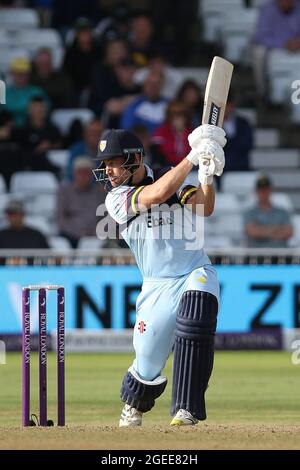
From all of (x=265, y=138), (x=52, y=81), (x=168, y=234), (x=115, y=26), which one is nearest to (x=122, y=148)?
(x=168, y=234)

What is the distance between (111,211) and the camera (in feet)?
26.5

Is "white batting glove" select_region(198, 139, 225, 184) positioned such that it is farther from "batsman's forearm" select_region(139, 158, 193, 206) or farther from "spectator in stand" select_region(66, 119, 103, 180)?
"spectator in stand" select_region(66, 119, 103, 180)

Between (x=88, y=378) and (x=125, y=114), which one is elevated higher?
(x=125, y=114)

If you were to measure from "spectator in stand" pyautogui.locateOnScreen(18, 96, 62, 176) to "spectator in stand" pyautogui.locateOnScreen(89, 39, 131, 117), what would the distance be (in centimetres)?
84

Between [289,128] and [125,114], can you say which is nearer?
[125,114]

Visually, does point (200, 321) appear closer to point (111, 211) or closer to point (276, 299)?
point (111, 211)

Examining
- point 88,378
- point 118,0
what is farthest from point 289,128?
point 88,378

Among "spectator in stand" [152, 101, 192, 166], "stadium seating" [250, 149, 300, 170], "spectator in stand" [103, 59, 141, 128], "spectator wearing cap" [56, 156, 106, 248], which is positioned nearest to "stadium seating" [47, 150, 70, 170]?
"spectator in stand" [103, 59, 141, 128]

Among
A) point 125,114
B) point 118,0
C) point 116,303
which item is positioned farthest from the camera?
point 118,0

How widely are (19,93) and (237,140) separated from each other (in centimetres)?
241

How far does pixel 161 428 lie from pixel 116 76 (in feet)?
30.2

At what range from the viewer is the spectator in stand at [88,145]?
603 inches

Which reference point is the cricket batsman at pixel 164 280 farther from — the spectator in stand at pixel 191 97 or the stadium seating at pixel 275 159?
the stadium seating at pixel 275 159

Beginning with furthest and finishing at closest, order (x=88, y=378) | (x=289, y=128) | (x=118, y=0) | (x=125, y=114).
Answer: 1. (x=118, y=0)
2. (x=289, y=128)
3. (x=125, y=114)
4. (x=88, y=378)
